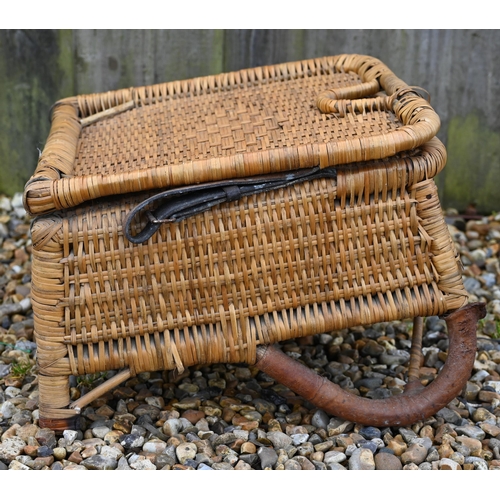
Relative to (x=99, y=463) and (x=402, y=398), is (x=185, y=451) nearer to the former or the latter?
(x=99, y=463)

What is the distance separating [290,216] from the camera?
1529mm

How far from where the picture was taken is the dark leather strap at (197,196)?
1.47 m

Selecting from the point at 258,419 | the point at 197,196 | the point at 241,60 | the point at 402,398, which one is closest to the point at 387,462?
the point at 402,398

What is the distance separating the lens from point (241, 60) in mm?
2510

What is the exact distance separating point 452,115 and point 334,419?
129cm

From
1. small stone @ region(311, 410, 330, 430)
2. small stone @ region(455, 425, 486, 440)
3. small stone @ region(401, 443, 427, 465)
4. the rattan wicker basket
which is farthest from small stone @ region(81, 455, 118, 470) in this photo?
small stone @ region(455, 425, 486, 440)

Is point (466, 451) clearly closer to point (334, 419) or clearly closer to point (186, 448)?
point (334, 419)

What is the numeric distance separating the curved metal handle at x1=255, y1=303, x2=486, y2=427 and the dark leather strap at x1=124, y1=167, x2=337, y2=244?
1.10ft

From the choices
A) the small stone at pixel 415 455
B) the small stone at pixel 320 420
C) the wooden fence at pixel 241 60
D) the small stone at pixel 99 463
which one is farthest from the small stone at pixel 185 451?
the wooden fence at pixel 241 60

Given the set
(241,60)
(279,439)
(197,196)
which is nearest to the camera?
(197,196)

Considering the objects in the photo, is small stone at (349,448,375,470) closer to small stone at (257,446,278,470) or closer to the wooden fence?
small stone at (257,446,278,470)

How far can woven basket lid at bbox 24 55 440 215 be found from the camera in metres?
1.48

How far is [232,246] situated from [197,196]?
0.12 m

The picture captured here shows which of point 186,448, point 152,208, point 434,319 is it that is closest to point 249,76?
point 152,208
